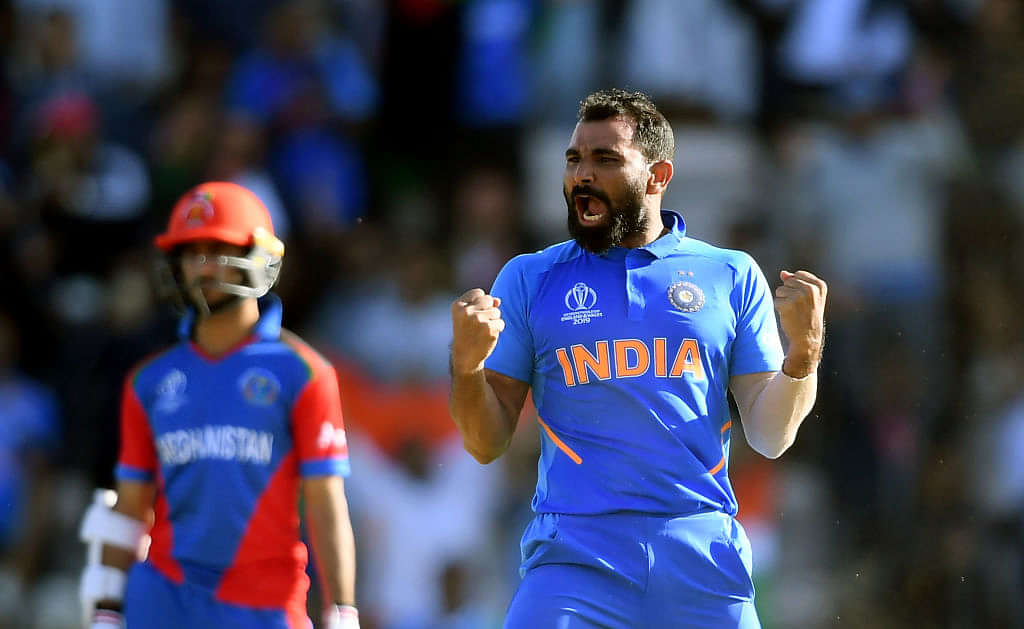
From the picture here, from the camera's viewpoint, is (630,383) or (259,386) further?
(259,386)

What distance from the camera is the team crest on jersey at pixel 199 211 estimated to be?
19.2ft

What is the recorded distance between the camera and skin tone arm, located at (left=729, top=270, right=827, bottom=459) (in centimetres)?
473

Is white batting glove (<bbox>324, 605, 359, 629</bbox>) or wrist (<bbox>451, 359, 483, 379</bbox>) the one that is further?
white batting glove (<bbox>324, 605, 359, 629</bbox>)

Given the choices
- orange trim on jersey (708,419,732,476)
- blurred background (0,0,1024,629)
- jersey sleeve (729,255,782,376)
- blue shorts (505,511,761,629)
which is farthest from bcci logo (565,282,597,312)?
blurred background (0,0,1024,629)

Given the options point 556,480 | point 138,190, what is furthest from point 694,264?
point 138,190

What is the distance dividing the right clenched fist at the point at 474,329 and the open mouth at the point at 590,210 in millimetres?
526

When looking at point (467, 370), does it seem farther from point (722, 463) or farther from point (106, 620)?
point (106, 620)

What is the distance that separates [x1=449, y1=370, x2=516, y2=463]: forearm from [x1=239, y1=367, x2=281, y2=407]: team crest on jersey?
3.13ft

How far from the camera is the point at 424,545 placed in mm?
9836

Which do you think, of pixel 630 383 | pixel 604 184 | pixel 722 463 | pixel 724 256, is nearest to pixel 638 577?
pixel 722 463

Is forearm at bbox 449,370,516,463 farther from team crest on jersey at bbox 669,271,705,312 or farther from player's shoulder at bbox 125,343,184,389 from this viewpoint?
player's shoulder at bbox 125,343,184,389

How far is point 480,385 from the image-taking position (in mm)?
4852

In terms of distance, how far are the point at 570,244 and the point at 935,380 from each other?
220 inches

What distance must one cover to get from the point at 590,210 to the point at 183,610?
1.96 metres
